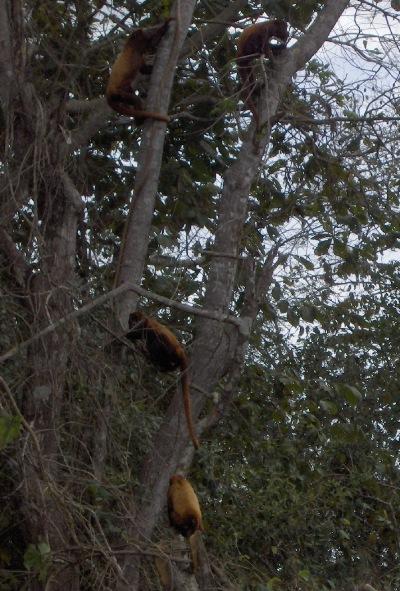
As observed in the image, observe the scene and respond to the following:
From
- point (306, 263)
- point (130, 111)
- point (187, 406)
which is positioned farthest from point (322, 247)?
point (187, 406)

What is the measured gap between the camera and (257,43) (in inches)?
203

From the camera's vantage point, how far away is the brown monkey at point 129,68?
4.86 metres

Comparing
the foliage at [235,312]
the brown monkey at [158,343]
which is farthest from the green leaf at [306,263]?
the brown monkey at [158,343]

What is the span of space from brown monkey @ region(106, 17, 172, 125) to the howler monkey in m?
1.89

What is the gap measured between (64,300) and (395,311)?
4427 mm

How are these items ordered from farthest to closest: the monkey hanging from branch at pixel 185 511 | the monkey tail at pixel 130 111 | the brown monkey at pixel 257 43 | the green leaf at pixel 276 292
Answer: the green leaf at pixel 276 292
the brown monkey at pixel 257 43
the monkey tail at pixel 130 111
the monkey hanging from branch at pixel 185 511

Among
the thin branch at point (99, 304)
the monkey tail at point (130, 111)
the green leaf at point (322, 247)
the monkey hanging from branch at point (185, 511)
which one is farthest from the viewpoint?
the green leaf at point (322, 247)

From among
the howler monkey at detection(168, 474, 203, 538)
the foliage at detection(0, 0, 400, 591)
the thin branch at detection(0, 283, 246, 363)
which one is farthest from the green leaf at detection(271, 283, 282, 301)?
the howler monkey at detection(168, 474, 203, 538)

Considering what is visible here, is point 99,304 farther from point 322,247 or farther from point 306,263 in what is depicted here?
point 322,247

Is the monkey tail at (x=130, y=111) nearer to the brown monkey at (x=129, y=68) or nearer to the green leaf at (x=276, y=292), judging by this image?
the brown monkey at (x=129, y=68)

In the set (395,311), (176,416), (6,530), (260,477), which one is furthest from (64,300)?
(395,311)

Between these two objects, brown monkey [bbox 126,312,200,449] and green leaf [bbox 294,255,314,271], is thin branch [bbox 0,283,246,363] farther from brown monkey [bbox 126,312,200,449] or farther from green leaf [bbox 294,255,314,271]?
green leaf [bbox 294,255,314,271]

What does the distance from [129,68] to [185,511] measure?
2.40m

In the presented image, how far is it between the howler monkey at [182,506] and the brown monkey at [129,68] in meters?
1.89
